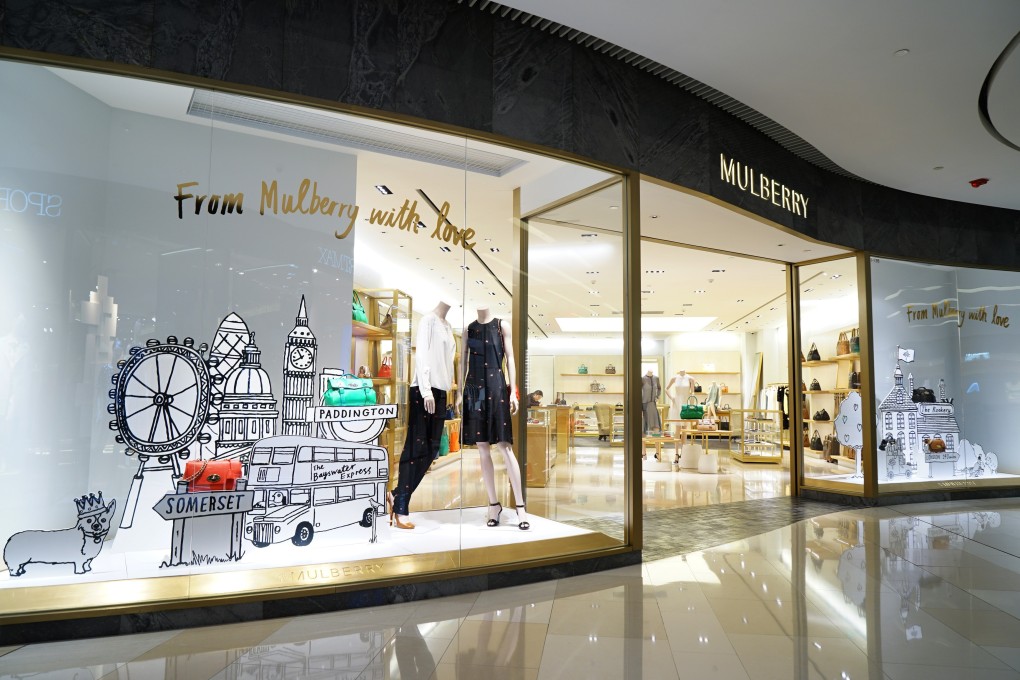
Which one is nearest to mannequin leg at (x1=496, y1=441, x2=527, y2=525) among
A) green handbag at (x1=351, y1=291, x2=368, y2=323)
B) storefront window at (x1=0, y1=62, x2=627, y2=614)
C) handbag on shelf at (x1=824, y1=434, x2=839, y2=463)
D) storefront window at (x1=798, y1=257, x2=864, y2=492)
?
storefront window at (x1=0, y1=62, x2=627, y2=614)

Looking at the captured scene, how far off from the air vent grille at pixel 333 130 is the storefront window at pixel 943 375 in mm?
5971

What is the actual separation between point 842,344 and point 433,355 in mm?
5914

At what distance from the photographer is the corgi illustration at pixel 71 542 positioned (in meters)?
3.05

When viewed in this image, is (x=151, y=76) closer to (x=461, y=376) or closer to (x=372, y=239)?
(x=372, y=239)

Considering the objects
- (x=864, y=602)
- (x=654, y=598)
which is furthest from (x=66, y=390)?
(x=864, y=602)

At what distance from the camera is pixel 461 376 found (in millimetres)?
4145

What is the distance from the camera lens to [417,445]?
3838mm

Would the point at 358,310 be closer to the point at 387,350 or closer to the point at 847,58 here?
the point at 387,350

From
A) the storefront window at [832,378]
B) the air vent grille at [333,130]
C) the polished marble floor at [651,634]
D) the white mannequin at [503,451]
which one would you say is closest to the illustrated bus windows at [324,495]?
the polished marble floor at [651,634]

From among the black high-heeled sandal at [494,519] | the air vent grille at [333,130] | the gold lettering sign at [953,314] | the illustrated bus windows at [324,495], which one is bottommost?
the black high-heeled sandal at [494,519]

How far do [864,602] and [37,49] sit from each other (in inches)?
212

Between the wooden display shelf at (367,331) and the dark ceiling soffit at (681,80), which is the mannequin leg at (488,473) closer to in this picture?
the wooden display shelf at (367,331)

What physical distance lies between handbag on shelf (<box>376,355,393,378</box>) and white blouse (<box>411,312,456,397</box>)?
0.58 ft

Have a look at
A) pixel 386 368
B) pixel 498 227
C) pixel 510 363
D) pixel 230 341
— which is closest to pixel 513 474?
pixel 510 363
